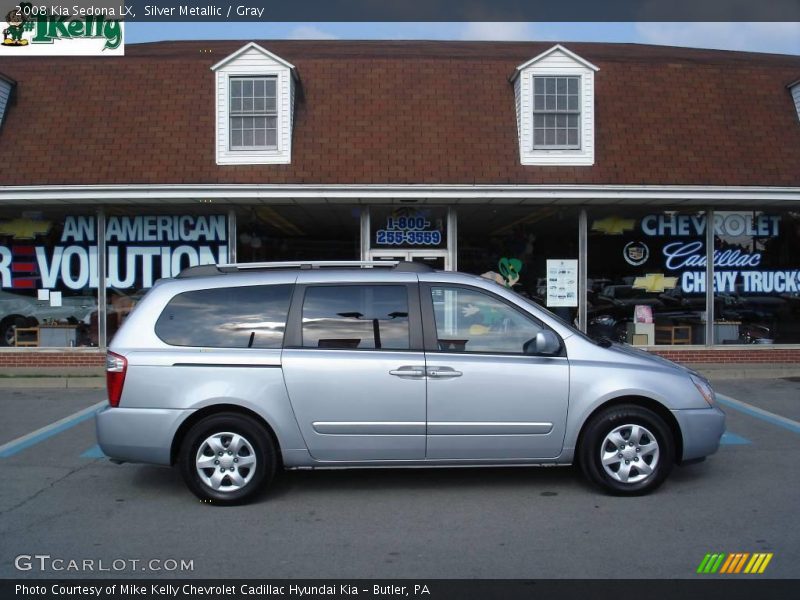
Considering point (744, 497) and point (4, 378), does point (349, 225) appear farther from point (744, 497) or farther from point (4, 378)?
point (744, 497)

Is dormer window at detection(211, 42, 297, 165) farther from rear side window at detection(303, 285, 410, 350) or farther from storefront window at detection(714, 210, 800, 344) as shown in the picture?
storefront window at detection(714, 210, 800, 344)

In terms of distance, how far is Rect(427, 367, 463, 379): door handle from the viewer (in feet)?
18.6

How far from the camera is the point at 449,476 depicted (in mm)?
6465

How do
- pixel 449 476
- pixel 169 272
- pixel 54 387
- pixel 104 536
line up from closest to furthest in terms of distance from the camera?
pixel 104 536, pixel 449 476, pixel 54 387, pixel 169 272

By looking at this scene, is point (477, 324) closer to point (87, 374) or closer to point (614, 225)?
point (614, 225)

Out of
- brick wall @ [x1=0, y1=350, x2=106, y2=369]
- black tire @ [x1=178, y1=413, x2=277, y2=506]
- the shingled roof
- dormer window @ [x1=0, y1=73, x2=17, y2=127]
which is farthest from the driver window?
dormer window @ [x1=0, y1=73, x2=17, y2=127]

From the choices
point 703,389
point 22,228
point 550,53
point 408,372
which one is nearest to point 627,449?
point 703,389

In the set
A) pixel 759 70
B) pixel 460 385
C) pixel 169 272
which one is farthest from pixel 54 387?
pixel 759 70

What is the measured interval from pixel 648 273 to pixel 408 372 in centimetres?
841

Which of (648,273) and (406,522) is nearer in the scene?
(406,522)

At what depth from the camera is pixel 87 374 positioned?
1234 cm

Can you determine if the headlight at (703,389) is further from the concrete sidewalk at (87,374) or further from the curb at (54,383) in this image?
the curb at (54,383)

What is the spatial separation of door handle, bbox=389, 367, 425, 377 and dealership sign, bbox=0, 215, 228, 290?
7.83 metres

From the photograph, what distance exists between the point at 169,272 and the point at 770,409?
31.4 feet
